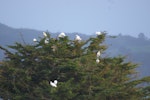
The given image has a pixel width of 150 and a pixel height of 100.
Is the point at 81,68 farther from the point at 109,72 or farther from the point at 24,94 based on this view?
the point at 24,94

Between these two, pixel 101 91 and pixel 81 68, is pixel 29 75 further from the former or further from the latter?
pixel 101 91

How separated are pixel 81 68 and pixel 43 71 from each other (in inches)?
42.5

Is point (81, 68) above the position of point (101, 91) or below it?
above

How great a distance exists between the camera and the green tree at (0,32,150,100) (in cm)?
929

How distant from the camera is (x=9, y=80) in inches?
392

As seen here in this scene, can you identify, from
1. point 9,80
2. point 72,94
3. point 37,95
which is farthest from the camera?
point 9,80

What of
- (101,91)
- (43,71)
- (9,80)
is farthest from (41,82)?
(101,91)

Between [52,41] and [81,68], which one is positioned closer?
[81,68]

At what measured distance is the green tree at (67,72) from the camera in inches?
366

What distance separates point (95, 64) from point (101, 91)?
0.83 meters

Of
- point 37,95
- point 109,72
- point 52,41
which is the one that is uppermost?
point 52,41

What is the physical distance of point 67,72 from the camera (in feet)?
32.0

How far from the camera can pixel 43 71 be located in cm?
965

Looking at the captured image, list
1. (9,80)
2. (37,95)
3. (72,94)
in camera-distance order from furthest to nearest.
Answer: (9,80) < (37,95) < (72,94)
